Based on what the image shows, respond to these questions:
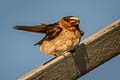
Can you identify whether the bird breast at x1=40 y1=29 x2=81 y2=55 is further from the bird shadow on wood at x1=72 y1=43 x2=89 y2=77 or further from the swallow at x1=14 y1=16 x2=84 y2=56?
the bird shadow on wood at x1=72 y1=43 x2=89 y2=77

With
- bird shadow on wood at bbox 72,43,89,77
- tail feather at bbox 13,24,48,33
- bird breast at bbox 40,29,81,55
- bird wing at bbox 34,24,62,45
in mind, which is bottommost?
bird shadow on wood at bbox 72,43,89,77

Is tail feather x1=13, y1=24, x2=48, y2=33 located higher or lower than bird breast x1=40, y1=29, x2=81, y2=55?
higher

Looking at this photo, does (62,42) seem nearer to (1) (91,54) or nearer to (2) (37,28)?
(2) (37,28)

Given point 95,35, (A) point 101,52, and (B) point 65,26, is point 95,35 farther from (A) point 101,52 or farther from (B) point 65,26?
(B) point 65,26

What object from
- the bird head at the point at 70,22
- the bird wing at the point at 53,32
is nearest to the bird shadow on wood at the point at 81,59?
the bird wing at the point at 53,32

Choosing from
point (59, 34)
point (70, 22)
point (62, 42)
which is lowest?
point (62, 42)

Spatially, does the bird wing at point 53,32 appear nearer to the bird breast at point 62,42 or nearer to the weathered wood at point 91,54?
the bird breast at point 62,42

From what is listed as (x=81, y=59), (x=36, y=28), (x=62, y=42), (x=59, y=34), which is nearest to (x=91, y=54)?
(x=81, y=59)

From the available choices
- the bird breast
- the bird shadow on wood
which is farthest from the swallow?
the bird shadow on wood
